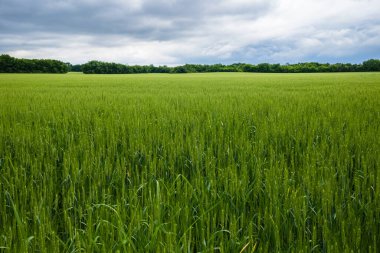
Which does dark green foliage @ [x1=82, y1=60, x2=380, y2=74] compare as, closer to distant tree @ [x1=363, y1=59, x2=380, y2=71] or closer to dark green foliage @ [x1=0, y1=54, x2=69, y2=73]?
distant tree @ [x1=363, y1=59, x2=380, y2=71]

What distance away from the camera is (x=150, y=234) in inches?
64.1

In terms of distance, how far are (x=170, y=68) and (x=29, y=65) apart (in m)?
28.0

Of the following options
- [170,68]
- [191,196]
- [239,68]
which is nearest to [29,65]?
[170,68]

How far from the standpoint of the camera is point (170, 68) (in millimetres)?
72312

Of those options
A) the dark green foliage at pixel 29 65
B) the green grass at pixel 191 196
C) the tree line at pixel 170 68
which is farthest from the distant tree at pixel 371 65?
the green grass at pixel 191 196

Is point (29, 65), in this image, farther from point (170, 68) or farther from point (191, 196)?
point (191, 196)

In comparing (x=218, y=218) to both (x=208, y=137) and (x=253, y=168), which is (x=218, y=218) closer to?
(x=253, y=168)

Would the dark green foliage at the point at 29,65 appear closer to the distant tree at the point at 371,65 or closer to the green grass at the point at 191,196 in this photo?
the distant tree at the point at 371,65

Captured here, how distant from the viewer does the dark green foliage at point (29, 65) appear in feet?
211

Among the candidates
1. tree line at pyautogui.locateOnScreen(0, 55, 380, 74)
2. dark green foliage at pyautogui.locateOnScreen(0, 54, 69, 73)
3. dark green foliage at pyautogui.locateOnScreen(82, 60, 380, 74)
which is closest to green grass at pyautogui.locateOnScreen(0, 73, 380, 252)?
dark green foliage at pyautogui.locateOnScreen(82, 60, 380, 74)

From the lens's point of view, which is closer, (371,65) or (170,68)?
(371,65)

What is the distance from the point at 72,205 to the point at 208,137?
2.05 metres

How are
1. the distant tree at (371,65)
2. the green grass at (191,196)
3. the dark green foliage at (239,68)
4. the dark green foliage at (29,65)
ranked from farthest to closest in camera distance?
the dark green foliage at (29,65) → the dark green foliage at (239,68) → the distant tree at (371,65) → the green grass at (191,196)

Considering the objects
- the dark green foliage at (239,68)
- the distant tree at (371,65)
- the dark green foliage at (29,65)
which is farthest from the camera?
the dark green foliage at (29,65)
